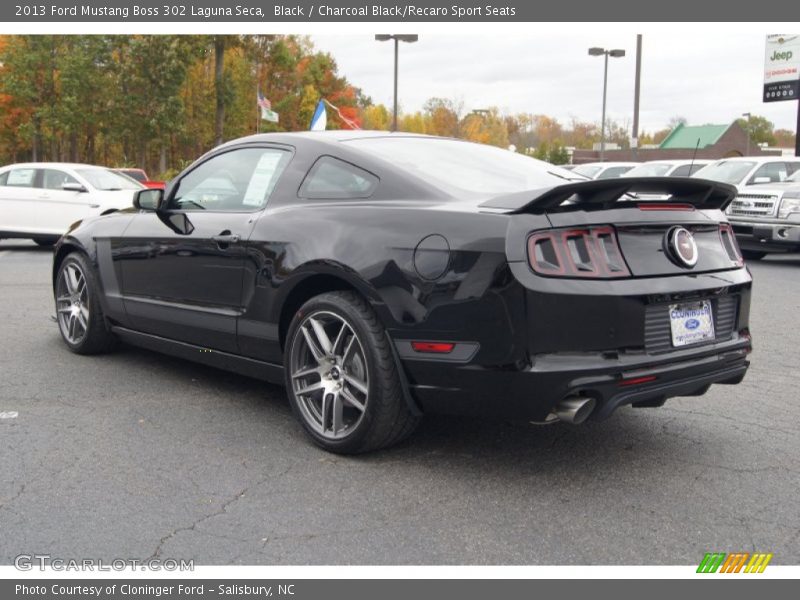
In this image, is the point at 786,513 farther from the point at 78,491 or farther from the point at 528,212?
the point at 78,491

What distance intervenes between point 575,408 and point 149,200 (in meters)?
3.16

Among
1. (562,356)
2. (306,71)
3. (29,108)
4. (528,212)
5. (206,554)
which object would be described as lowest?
(206,554)

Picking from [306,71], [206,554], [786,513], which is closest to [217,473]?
Answer: [206,554]

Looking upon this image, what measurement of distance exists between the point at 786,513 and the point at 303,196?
2.64 meters

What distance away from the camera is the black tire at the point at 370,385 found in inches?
148

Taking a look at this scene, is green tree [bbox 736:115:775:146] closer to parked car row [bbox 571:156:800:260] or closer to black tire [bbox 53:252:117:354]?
parked car row [bbox 571:156:800:260]

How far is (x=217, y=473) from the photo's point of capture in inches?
150

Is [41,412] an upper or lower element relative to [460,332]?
lower

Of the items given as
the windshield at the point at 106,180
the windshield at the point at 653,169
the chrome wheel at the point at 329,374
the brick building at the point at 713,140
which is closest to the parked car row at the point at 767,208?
the windshield at the point at 653,169

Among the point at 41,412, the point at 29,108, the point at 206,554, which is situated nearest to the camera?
the point at 206,554

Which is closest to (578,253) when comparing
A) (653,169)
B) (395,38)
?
(653,169)

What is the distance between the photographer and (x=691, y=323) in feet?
12.4

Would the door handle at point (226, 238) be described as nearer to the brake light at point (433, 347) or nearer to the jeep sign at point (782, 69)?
the brake light at point (433, 347)

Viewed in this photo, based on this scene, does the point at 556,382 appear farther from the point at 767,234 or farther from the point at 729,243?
the point at 767,234
